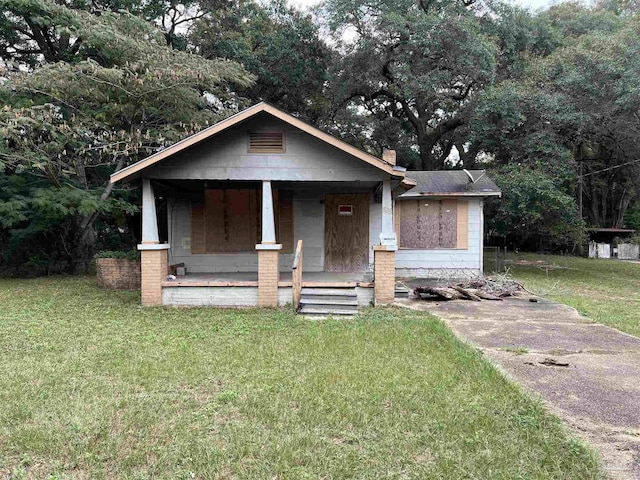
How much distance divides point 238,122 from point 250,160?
741 millimetres

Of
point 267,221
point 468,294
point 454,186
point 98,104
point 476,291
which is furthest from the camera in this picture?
point 454,186

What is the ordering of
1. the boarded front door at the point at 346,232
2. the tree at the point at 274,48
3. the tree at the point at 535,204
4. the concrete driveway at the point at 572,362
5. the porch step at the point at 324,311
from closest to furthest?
A: the concrete driveway at the point at 572,362 → the porch step at the point at 324,311 → the boarded front door at the point at 346,232 → the tree at the point at 535,204 → the tree at the point at 274,48

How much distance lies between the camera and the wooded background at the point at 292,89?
38.7 ft

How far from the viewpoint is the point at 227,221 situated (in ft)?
34.7

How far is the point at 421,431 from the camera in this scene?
3150 millimetres

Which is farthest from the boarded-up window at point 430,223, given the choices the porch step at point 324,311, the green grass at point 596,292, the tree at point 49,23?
the tree at point 49,23

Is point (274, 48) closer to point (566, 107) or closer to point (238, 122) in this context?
point (566, 107)

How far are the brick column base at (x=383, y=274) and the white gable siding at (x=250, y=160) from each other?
155 cm

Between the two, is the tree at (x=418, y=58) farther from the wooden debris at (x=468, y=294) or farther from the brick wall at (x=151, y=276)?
the brick wall at (x=151, y=276)

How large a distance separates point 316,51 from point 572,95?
11206 mm

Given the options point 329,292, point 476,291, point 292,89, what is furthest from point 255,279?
point 292,89

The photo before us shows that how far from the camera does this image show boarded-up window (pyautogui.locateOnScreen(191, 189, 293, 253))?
1055cm

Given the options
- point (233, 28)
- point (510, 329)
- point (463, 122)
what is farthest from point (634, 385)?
point (233, 28)

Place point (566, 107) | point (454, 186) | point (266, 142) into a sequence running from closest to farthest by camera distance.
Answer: point (266, 142) < point (454, 186) < point (566, 107)
